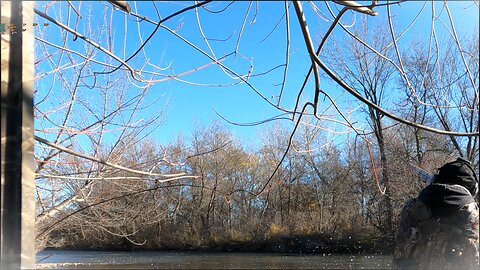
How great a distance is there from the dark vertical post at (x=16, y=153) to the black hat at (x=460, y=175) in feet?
7.19

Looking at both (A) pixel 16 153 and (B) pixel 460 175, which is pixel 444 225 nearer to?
(B) pixel 460 175

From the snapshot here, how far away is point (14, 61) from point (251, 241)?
25.0m

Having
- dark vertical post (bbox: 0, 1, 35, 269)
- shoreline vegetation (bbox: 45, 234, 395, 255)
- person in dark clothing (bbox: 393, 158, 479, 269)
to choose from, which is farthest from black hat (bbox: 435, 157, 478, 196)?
shoreline vegetation (bbox: 45, 234, 395, 255)

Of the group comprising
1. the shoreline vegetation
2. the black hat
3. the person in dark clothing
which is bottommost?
the shoreline vegetation

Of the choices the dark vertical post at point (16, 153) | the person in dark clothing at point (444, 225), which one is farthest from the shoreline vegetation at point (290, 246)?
the dark vertical post at point (16, 153)

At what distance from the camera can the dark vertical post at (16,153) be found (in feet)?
2.70

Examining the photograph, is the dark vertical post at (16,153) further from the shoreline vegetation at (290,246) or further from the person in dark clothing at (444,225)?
the shoreline vegetation at (290,246)

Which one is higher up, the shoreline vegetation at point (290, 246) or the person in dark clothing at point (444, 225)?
the person in dark clothing at point (444, 225)

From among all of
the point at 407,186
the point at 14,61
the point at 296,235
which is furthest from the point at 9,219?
the point at 296,235

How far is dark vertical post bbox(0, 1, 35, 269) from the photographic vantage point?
2.70ft

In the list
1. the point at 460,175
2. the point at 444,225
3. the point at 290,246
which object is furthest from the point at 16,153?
the point at 290,246

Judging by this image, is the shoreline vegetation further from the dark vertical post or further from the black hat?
the dark vertical post

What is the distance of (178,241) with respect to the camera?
27594 millimetres

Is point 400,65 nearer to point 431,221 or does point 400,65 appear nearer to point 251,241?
point 431,221
